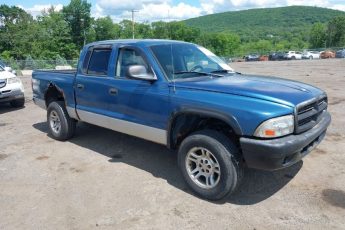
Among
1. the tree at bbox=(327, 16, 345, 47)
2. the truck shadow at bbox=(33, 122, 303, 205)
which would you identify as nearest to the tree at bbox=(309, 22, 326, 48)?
the tree at bbox=(327, 16, 345, 47)

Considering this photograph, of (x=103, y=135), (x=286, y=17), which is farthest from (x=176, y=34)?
(x=103, y=135)

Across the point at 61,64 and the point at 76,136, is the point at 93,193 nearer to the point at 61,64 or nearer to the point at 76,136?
the point at 76,136

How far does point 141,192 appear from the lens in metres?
4.60

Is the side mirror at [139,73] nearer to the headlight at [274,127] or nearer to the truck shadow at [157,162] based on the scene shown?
the truck shadow at [157,162]

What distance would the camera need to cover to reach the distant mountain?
160 metres

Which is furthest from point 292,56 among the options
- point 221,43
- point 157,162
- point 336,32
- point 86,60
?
point 221,43

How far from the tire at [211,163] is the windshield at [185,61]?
0.98 m

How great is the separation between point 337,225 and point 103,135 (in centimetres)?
470

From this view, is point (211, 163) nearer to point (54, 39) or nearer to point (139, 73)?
point (139, 73)

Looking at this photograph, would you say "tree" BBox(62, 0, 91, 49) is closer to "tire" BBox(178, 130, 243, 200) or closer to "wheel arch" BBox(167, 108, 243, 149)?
"wheel arch" BBox(167, 108, 243, 149)

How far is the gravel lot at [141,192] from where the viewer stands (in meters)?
3.89

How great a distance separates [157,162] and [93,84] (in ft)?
5.17

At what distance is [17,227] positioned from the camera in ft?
12.7

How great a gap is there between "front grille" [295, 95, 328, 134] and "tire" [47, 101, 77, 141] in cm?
427
